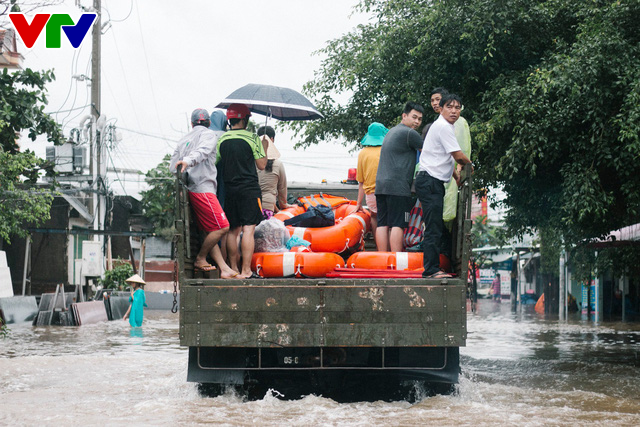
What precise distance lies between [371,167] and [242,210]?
6.13 feet

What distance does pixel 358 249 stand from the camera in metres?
8.27

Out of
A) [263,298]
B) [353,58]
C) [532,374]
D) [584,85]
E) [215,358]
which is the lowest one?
[532,374]

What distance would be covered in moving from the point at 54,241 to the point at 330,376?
2661 cm

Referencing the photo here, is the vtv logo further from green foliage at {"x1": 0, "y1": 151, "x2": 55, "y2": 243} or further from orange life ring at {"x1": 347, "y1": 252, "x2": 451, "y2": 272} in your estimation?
orange life ring at {"x1": 347, "y1": 252, "x2": 451, "y2": 272}

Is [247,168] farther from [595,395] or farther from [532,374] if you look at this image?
[532,374]

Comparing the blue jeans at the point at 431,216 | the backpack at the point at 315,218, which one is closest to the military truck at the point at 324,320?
the blue jeans at the point at 431,216

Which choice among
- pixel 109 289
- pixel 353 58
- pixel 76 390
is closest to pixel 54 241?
pixel 109 289

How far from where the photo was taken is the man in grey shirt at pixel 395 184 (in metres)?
7.82

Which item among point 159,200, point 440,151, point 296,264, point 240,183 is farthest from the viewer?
point 159,200

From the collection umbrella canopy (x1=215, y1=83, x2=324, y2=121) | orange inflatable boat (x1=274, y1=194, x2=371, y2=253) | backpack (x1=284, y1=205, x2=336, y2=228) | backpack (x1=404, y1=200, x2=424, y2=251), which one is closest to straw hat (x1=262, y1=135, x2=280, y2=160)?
umbrella canopy (x1=215, y1=83, x2=324, y2=121)

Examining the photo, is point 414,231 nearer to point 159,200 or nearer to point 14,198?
point 14,198

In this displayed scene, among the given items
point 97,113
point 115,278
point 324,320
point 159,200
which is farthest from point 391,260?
point 159,200

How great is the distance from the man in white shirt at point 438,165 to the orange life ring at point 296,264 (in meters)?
0.85

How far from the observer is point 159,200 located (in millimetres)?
43406
